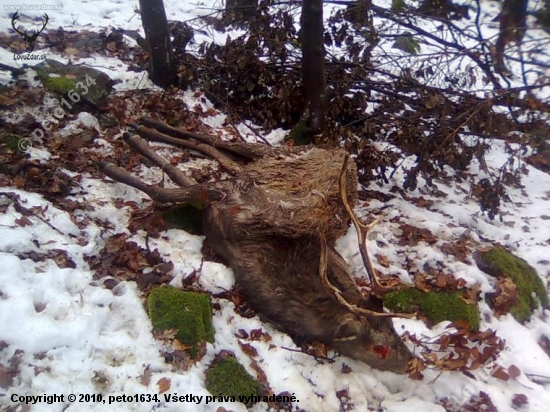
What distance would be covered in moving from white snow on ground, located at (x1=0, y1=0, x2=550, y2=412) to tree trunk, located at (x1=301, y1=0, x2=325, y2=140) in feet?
5.14

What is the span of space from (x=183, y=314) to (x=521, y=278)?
317cm

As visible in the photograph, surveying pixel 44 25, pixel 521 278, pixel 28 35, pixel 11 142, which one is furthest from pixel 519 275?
pixel 44 25

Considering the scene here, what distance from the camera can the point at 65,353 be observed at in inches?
113

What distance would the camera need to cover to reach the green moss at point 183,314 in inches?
126

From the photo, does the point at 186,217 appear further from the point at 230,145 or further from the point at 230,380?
the point at 230,380

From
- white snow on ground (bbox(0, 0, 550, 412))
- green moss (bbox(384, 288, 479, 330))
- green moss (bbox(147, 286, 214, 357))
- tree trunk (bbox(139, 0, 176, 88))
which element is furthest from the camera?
tree trunk (bbox(139, 0, 176, 88))

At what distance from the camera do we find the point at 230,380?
3.07 meters

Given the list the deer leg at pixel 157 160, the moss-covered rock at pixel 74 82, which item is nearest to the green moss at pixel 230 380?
the deer leg at pixel 157 160

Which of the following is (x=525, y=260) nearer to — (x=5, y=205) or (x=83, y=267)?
(x=83, y=267)

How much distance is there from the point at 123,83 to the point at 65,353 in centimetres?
393

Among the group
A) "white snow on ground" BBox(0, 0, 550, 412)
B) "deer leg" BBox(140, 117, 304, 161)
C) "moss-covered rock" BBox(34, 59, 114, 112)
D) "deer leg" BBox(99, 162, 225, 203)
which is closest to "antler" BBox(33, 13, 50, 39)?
"moss-covered rock" BBox(34, 59, 114, 112)

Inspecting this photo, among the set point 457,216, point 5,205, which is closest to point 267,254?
point 5,205

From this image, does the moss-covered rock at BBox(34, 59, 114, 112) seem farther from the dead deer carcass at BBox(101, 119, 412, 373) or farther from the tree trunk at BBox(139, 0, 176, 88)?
the dead deer carcass at BBox(101, 119, 412, 373)

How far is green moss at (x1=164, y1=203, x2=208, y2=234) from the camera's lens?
420 cm
